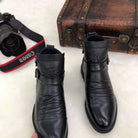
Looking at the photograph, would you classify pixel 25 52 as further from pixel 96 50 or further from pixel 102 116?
pixel 102 116

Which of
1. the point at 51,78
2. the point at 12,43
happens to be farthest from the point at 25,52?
the point at 51,78

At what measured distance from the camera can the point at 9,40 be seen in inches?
37.5

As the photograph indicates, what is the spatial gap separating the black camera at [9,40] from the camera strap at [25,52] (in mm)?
19

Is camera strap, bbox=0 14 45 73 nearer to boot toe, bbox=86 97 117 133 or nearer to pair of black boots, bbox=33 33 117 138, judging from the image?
pair of black boots, bbox=33 33 117 138

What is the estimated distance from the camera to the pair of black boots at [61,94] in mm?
654

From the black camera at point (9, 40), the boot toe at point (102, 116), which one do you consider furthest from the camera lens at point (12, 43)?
the boot toe at point (102, 116)

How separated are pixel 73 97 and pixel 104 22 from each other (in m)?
0.40

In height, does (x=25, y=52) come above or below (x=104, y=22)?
below

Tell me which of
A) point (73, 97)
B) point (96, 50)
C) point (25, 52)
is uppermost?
point (96, 50)

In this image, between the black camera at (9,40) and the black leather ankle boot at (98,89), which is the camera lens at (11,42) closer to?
the black camera at (9,40)

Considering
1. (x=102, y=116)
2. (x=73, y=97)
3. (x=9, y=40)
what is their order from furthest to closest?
(x=9, y=40) → (x=73, y=97) → (x=102, y=116)

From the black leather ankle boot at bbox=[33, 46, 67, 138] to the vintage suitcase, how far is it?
0.28m

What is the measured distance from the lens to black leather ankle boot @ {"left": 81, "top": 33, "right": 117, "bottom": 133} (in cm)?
66

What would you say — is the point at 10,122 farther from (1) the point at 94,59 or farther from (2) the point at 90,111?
(1) the point at 94,59
